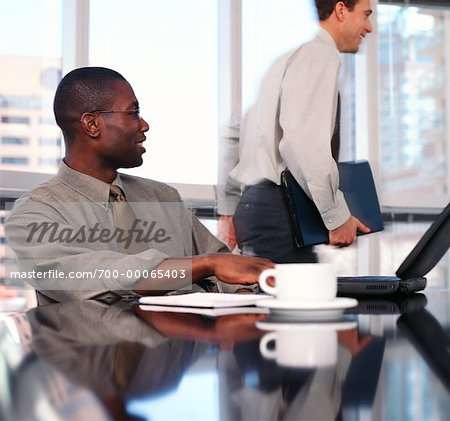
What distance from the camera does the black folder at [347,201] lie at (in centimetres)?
208

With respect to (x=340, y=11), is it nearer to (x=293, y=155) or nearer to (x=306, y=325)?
(x=293, y=155)

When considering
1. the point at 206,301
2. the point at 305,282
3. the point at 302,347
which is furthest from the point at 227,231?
the point at 302,347

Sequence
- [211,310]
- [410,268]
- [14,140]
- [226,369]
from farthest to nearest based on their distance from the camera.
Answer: [14,140], [410,268], [211,310], [226,369]

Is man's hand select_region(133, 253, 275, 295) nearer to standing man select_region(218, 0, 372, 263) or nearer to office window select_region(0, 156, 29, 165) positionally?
standing man select_region(218, 0, 372, 263)

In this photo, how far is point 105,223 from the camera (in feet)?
5.14

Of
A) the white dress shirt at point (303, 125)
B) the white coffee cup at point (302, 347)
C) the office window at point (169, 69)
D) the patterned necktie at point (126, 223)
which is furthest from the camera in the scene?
the office window at point (169, 69)

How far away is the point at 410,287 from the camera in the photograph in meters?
1.31

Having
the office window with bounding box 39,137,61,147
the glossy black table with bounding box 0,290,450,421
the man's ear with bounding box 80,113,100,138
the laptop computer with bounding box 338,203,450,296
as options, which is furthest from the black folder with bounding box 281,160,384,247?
the glossy black table with bounding box 0,290,450,421

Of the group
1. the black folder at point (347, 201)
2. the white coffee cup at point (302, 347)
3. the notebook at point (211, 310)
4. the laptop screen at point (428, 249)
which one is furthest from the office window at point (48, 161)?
the white coffee cup at point (302, 347)

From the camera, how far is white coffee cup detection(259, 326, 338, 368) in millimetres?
502

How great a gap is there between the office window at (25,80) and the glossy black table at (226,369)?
1.92 meters

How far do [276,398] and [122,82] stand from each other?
5.25ft

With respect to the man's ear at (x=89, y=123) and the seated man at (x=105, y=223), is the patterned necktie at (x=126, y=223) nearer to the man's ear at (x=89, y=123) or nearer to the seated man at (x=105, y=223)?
the seated man at (x=105, y=223)

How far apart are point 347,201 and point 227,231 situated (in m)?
0.44
